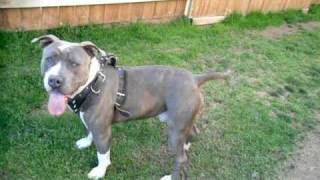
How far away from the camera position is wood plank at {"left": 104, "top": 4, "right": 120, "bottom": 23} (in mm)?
5723

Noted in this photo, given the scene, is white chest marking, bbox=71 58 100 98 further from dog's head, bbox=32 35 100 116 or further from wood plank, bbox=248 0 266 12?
wood plank, bbox=248 0 266 12

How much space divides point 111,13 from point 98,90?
8.89 ft

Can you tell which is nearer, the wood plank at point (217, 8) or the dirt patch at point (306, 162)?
the dirt patch at point (306, 162)

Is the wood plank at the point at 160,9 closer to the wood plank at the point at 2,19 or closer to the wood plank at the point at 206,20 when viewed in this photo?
the wood plank at the point at 206,20

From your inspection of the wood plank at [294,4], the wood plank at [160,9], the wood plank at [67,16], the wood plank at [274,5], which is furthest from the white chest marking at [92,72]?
the wood plank at [294,4]

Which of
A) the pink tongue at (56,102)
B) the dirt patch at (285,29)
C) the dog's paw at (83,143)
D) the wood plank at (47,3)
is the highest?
the pink tongue at (56,102)

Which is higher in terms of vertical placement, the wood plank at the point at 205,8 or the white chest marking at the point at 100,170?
the wood plank at the point at 205,8

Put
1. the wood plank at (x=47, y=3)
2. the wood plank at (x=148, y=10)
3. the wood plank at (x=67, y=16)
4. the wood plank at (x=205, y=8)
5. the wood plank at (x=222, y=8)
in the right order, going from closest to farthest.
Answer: the wood plank at (x=47, y=3) < the wood plank at (x=67, y=16) < the wood plank at (x=148, y=10) < the wood plank at (x=205, y=8) < the wood plank at (x=222, y=8)

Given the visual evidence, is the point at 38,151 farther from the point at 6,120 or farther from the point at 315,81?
the point at 315,81

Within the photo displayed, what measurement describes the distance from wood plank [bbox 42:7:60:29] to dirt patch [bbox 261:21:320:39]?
308 centimetres

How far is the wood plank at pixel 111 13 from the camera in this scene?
572cm

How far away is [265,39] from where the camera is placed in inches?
259

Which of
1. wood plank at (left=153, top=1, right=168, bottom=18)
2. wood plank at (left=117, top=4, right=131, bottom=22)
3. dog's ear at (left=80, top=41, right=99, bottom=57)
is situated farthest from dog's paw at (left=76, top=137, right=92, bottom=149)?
wood plank at (left=153, top=1, right=168, bottom=18)

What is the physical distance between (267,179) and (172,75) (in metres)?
1.35
